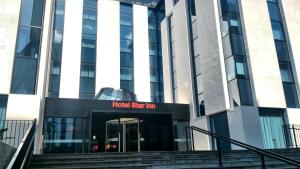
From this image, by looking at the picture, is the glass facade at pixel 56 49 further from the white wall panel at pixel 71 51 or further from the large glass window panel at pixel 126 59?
the large glass window panel at pixel 126 59

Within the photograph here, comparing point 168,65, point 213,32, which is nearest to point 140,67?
point 168,65

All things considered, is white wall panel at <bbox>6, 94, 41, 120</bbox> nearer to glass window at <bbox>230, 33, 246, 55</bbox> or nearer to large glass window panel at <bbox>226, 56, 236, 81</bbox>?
large glass window panel at <bbox>226, 56, 236, 81</bbox>

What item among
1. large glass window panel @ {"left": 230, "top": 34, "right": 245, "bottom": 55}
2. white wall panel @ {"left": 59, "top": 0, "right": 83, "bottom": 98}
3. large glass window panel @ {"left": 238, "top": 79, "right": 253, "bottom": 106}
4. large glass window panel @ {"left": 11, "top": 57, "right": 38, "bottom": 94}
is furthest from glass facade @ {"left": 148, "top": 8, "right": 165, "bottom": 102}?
large glass window panel @ {"left": 11, "top": 57, "right": 38, "bottom": 94}

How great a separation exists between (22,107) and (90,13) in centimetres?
1601

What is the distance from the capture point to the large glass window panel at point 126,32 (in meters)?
28.9

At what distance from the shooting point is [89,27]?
27594mm

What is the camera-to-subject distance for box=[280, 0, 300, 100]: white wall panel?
1797cm

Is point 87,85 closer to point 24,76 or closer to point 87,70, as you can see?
point 87,70

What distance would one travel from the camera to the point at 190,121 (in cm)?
2009

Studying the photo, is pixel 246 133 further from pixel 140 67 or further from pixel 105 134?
pixel 140 67

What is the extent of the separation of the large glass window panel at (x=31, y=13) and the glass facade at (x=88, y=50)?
866cm

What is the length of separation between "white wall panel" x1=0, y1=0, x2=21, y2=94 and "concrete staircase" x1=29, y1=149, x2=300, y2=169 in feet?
29.4

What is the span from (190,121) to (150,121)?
335cm

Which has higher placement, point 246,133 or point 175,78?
point 175,78
